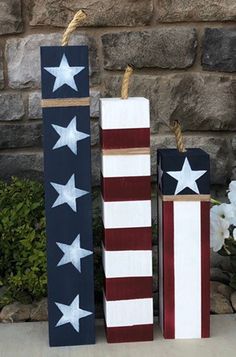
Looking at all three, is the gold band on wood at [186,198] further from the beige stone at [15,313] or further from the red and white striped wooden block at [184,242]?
the beige stone at [15,313]

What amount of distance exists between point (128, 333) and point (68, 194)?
538 mm

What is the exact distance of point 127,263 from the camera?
261 centimetres

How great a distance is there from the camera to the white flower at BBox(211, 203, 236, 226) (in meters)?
2.85

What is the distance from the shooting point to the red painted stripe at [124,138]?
2531 mm

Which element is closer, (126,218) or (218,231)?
(126,218)

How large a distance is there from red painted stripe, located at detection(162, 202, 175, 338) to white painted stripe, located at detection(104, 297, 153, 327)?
7 cm

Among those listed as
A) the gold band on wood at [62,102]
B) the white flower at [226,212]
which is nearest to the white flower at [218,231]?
the white flower at [226,212]

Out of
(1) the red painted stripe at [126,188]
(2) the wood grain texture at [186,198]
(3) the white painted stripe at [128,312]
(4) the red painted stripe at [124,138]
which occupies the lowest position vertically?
(3) the white painted stripe at [128,312]

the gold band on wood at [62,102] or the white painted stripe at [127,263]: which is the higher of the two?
the gold band on wood at [62,102]

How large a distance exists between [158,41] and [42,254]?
42.7 inches

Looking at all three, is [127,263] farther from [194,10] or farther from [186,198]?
[194,10]

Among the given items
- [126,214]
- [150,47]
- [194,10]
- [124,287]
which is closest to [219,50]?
[194,10]

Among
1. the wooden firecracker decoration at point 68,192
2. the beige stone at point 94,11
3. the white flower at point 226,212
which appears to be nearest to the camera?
the wooden firecracker decoration at point 68,192

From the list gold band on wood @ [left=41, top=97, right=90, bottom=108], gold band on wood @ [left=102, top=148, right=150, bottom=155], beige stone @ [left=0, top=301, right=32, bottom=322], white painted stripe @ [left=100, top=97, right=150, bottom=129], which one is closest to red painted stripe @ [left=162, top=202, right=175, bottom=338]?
gold band on wood @ [left=102, top=148, right=150, bottom=155]
